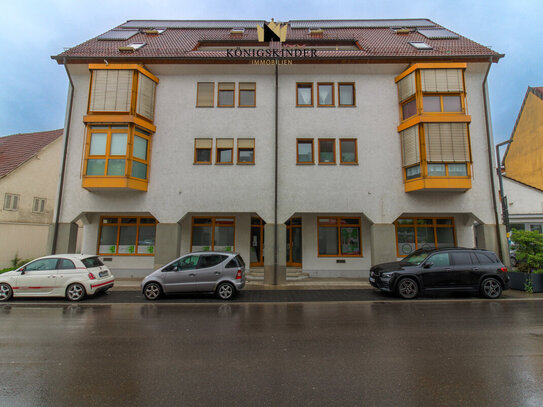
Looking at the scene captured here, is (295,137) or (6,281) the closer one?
(6,281)

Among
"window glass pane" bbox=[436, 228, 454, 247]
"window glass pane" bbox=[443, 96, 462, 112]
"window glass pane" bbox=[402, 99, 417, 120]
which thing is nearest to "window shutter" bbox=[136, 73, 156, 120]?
"window glass pane" bbox=[402, 99, 417, 120]

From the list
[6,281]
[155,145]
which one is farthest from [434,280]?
[6,281]

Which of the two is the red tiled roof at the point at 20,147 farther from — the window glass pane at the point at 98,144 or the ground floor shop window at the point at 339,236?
the ground floor shop window at the point at 339,236

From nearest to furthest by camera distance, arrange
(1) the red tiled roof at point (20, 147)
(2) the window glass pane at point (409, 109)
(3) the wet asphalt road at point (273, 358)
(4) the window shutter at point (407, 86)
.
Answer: (3) the wet asphalt road at point (273, 358), (4) the window shutter at point (407, 86), (2) the window glass pane at point (409, 109), (1) the red tiled roof at point (20, 147)

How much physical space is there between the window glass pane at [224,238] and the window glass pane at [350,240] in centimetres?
592

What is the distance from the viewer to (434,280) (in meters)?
9.20

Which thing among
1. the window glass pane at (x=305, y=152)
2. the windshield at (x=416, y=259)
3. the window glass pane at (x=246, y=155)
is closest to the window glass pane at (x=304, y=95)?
the window glass pane at (x=305, y=152)

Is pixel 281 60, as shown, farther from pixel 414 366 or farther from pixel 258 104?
pixel 414 366

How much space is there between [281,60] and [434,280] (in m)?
11.6

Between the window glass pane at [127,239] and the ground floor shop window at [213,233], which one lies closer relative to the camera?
the window glass pane at [127,239]

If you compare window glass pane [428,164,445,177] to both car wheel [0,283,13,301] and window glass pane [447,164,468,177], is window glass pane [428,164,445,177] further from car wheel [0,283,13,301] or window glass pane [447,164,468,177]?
car wheel [0,283,13,301]

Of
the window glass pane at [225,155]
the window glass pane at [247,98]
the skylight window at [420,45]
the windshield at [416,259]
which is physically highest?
the skylight window at [420,45]

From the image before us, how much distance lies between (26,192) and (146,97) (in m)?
12.5

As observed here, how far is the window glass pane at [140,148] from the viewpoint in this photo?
12672 mm
